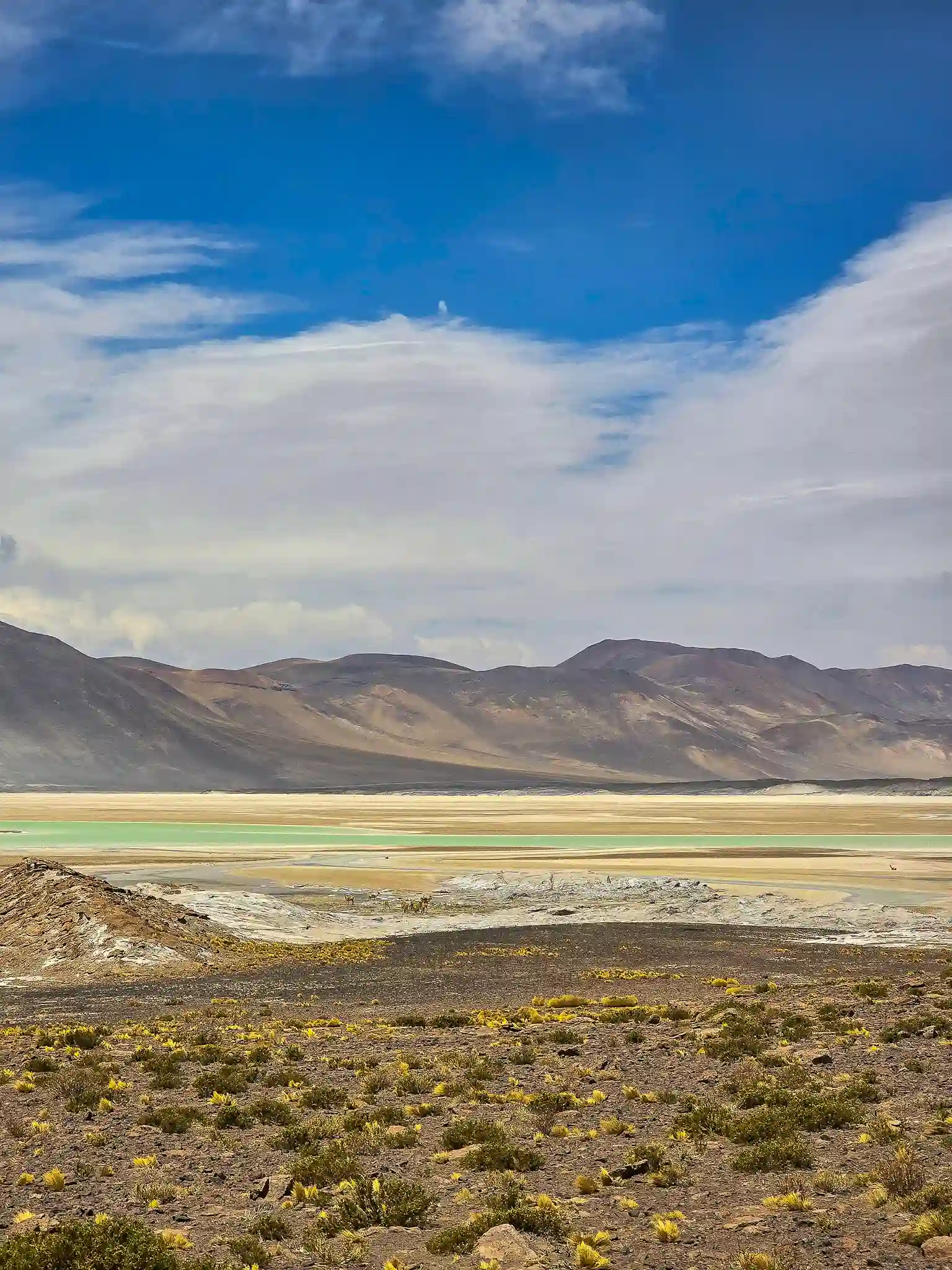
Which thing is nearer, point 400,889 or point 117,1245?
point 117,1245

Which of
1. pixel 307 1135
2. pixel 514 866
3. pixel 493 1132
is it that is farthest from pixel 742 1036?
pixel 514 866

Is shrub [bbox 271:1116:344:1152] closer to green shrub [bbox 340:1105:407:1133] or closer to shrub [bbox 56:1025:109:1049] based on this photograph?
green shrub [bbox 340:1105:407:1133]

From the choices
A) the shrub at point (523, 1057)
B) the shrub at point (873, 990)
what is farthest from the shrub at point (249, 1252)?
the shrub at point (873, 990)

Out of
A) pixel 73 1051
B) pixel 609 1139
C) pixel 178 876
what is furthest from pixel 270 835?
pixel 609 1139

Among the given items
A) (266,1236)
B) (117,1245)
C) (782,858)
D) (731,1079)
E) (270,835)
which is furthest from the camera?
(270,835)

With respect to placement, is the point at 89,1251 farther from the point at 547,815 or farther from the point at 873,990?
the point at 547,815

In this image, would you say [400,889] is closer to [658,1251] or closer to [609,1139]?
[609,1139]
